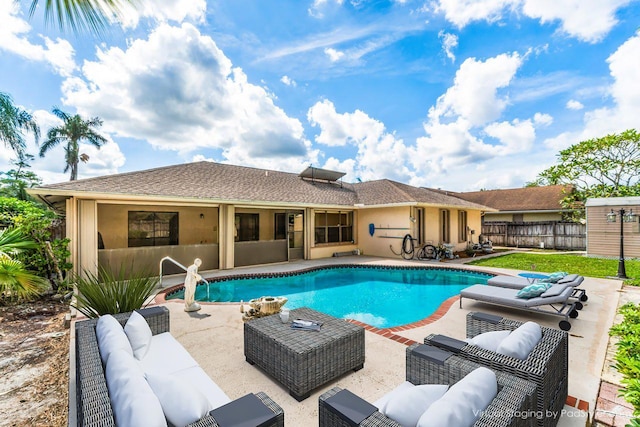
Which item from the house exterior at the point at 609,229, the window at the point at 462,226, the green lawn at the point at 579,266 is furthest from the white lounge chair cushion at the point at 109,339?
the house exterior at the point at 609,229

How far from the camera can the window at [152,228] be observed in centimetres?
1236

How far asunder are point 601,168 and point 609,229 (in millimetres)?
6841

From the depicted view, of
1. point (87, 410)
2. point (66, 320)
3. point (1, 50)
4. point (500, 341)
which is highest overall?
point (1, 50)

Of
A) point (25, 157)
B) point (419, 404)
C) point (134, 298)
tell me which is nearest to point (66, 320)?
point (134, 298)

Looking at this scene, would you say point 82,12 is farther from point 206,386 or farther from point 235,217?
point 235,217

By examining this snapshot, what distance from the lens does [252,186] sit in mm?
13023

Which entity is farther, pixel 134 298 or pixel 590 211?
pixel 590 211

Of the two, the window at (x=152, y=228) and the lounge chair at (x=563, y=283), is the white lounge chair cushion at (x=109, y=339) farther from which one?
the window at (x=152, y=228)

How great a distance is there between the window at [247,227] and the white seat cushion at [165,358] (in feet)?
35.3

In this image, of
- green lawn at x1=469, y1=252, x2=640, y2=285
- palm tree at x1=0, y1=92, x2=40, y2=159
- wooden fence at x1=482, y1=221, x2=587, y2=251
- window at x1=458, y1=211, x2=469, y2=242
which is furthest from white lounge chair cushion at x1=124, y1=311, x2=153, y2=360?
palm tree at x1=0, y1=92, x2=40, y2=159

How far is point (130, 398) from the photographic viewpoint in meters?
1.61

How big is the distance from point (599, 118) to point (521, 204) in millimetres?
7312

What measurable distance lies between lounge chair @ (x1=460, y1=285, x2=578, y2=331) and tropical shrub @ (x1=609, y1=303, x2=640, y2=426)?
692 millimetres

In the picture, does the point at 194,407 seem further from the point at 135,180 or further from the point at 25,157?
the point at 25,157
